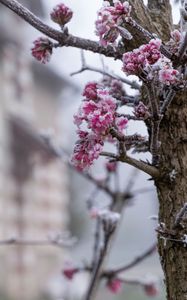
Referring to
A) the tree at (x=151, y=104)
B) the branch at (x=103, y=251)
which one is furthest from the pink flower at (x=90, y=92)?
the branch at (x=103, y=251)

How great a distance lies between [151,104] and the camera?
73 cm

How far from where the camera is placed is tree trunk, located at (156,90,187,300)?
76 cm

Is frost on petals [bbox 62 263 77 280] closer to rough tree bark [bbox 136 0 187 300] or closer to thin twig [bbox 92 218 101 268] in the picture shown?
thin twig [bbox 92 218 101 268]

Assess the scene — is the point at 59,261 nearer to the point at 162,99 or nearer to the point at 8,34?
the point at 8,34

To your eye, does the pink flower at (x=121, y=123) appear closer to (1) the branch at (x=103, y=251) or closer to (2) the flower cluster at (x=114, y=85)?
(2) the flower cluster at (x=114, y=85)

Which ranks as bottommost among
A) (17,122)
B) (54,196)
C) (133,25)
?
(133,25)

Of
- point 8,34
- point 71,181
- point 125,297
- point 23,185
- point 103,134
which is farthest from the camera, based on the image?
point 71,181

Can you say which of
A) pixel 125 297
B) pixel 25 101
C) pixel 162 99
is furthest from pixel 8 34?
pixel 162 99

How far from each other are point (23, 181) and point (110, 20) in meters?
7.73

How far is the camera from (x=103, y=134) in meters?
0.70

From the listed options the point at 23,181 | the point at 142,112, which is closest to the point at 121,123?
the point at 142,112

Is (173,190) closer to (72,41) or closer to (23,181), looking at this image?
(72,41)

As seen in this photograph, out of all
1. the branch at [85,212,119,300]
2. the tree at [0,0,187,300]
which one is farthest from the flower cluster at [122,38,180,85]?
the branch at [85,212,119,300]

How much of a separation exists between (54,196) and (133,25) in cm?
827
